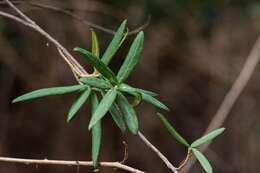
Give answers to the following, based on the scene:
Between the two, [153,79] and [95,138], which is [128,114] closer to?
[95,138]

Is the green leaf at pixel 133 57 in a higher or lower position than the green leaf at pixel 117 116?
higher

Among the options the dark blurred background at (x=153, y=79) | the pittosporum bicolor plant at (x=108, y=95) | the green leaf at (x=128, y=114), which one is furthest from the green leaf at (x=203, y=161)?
the dark blurred background at (x=153, y=79)

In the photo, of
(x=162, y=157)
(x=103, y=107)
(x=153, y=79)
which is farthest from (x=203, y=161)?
(x=153, y=79)

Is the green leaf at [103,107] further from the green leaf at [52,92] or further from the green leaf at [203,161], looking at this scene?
the green leaf at [203,161]

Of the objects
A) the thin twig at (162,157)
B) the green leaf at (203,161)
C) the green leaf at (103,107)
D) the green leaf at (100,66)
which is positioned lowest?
the green leaf at (203,161)

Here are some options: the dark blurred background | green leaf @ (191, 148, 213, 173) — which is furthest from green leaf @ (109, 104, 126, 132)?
the dark blurred background

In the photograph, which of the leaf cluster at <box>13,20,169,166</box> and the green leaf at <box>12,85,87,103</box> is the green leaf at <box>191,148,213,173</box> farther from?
the green leaf at <box>12,85,87,103</box>

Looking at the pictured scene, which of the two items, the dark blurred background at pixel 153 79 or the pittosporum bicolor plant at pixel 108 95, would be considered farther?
the dark blurred background at pixel 153 79
